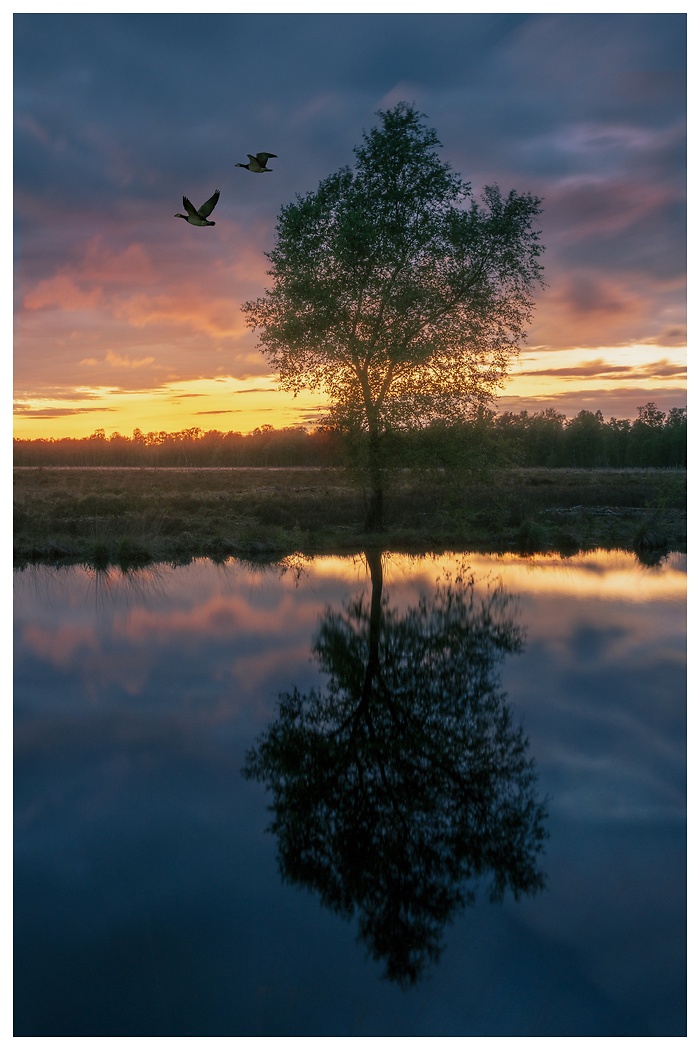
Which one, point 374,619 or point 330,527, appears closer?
point 374,619

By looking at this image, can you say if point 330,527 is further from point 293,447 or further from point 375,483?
point 293,447

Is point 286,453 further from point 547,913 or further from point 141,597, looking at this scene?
point 547,913

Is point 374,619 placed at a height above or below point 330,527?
below

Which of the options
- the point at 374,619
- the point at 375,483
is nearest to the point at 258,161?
the point at 374,619

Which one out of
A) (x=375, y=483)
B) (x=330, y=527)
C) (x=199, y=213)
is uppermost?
(x=199, y=213)

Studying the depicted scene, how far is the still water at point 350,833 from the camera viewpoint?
4980 mm

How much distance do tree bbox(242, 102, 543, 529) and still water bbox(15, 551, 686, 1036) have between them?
13336 millimetres

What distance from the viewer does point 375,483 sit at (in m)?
26.0

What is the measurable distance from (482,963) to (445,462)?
817 inches

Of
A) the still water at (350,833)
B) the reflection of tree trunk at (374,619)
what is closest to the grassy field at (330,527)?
the reflection of tree trunk at (374,619)

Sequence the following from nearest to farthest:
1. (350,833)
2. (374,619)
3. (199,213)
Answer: (350,833), (199,213), (374,619)

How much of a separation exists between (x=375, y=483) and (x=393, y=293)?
6.43 metres

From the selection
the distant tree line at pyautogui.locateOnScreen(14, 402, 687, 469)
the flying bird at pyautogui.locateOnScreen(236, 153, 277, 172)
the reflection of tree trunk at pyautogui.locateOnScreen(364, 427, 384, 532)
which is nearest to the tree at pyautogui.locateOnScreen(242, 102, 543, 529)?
the reflection of tree trunk at pyautogui.locateOnScreen(364, 427, 384, 532)
